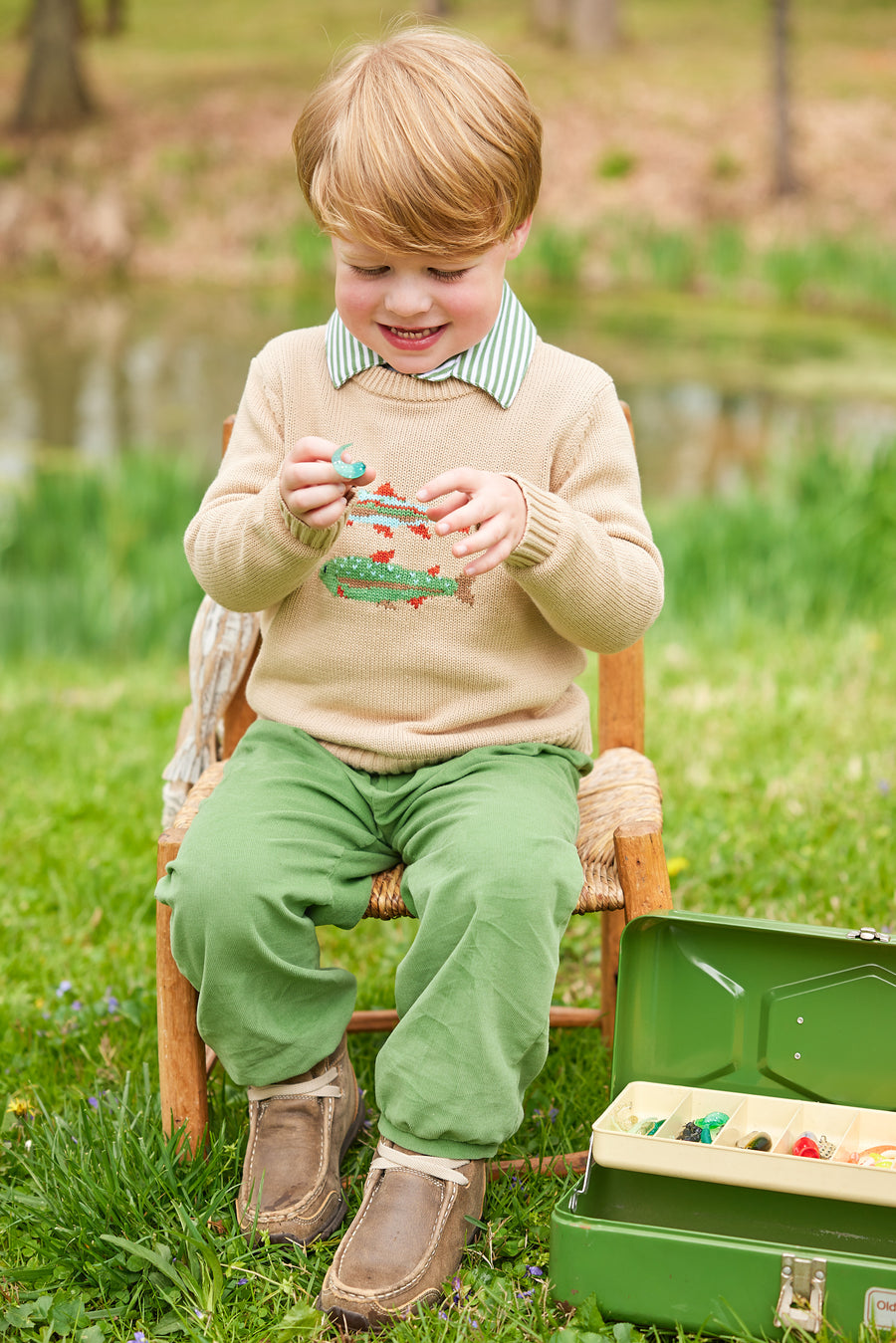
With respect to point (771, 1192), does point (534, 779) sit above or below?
above

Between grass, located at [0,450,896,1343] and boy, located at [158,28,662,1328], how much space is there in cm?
10

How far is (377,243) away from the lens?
150cm

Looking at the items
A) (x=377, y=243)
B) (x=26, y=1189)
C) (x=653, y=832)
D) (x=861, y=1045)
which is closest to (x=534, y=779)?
(x=653, y=832)

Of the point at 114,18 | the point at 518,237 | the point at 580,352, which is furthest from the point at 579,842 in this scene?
the point at 114,18

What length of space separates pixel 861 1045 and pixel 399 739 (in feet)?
2.05

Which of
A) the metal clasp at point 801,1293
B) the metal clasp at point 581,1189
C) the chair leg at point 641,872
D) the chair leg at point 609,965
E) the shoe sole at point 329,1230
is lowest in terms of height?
the shoe sole at point 329,1230

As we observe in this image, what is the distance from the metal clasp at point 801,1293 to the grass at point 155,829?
6.2 inches

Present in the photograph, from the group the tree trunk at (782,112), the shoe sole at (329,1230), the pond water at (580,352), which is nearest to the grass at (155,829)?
the shoe sole at (329,1230)

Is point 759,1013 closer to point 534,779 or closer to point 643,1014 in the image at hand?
point 643,1014

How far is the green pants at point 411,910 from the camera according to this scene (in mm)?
1416

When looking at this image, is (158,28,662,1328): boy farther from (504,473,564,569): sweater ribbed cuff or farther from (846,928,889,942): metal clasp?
(846,928,889,942): metal clasp

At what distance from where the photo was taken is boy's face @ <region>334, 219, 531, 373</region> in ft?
5.06

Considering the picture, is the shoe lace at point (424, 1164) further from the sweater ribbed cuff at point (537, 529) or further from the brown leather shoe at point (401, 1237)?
the sweater ribbed cuff at point (537, 529)

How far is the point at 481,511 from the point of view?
1.40 metres
